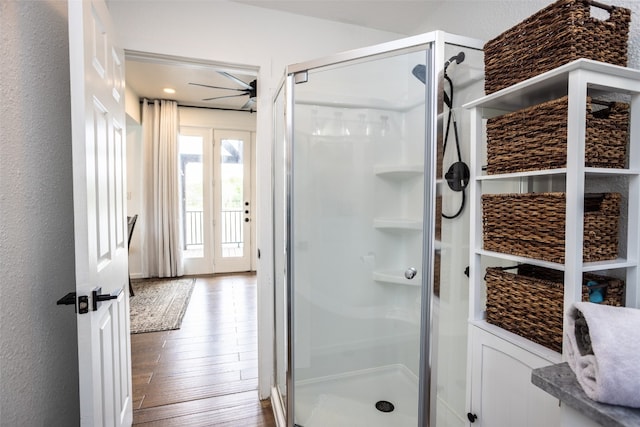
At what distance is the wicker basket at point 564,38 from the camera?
0.90 meters

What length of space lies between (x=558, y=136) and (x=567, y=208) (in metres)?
0.22

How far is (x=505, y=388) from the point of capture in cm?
104

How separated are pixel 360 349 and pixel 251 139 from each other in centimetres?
400

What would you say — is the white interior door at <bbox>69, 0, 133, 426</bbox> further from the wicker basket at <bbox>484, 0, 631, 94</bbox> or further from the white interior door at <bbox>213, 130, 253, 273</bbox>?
the white interior door at <bbox>213, 130, 253, 273</bbox>

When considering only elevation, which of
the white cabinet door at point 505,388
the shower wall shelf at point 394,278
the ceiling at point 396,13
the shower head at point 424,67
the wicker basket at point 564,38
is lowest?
the white cabinet door at point 505,388

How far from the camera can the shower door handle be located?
162cm

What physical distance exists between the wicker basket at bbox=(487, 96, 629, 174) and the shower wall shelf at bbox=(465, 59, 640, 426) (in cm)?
3

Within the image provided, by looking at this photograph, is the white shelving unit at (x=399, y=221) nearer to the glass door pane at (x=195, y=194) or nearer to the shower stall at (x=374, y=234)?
the shower stall at (x=374, y=234)

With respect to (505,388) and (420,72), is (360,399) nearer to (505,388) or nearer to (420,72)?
(505,388)

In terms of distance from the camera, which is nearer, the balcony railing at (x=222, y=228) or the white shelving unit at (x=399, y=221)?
the white shelving unit at (x=399, y=221)

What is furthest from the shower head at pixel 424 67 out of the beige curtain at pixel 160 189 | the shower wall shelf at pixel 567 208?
the beige curtain at pixel 160 189

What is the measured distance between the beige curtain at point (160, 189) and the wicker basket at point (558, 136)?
460cm

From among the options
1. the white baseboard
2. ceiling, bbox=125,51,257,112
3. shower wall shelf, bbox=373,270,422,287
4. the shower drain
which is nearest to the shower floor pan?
the shower drain

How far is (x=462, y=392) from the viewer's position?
1.61m
